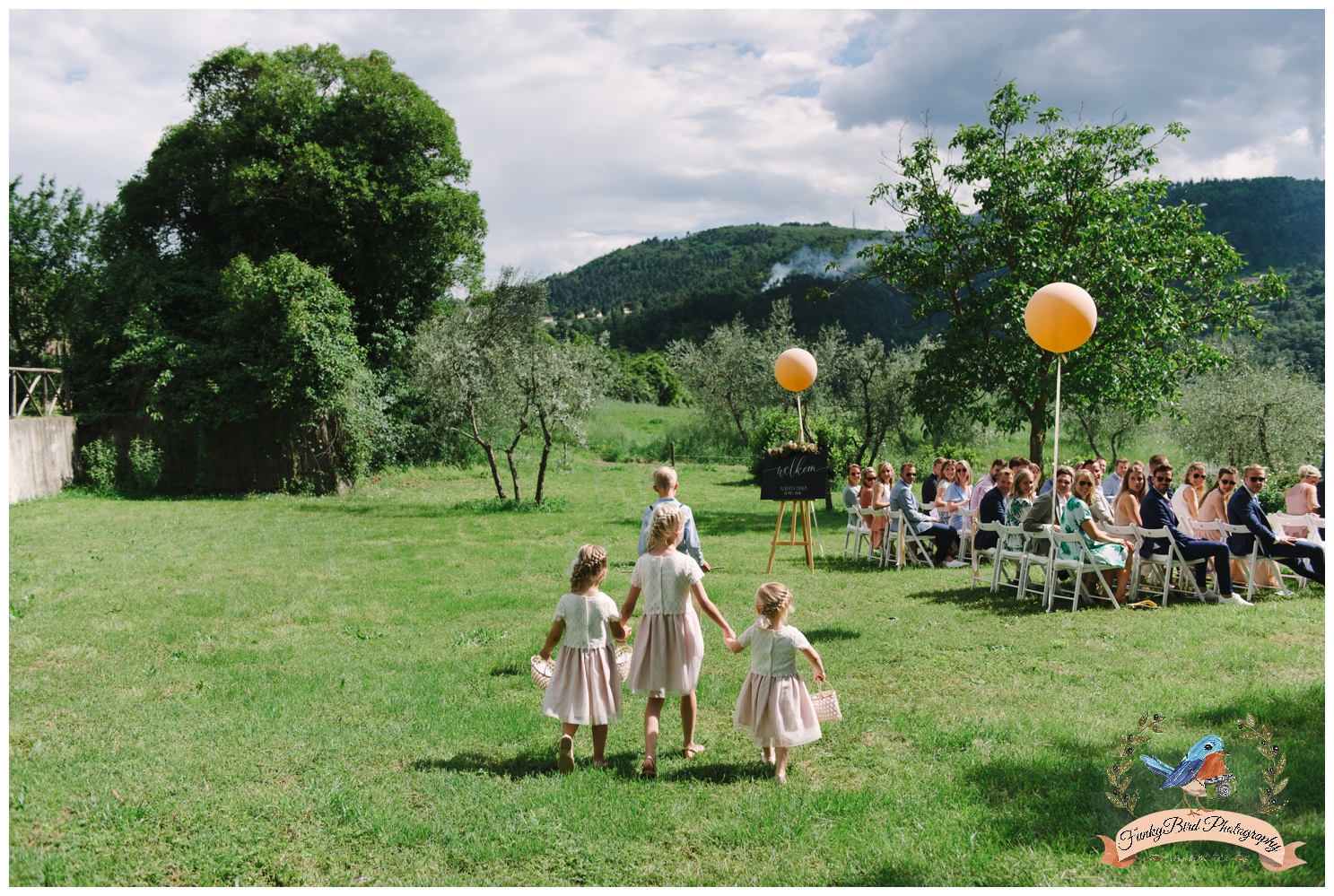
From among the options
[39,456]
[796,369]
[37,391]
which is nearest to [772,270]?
[37,391]

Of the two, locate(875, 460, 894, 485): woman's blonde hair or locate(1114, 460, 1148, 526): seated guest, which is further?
locate(875, 460, 894, 485): woman's blonde hair

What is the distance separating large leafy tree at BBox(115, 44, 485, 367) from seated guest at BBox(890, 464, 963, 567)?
58.2 feet

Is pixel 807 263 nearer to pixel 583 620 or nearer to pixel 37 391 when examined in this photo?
pixel 37 391

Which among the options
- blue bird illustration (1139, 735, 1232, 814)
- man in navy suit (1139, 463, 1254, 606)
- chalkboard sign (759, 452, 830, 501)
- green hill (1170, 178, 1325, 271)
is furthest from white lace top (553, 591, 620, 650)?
green hill (1170, 178, 1325, 271)

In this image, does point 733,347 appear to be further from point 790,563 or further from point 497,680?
point 497,680

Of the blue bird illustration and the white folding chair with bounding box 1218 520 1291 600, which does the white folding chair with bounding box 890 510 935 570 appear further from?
the blue bird illustration

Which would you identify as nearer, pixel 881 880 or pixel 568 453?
pixel 881 880

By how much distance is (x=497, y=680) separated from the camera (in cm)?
635

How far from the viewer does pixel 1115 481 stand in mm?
12047

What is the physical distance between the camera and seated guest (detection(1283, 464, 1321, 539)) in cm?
930

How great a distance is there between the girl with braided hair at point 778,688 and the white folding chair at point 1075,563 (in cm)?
505

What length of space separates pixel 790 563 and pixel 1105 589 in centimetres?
429

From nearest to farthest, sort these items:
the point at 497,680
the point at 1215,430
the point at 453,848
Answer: the point at 453,848 → the point at 497,680 → the point at 1215,430

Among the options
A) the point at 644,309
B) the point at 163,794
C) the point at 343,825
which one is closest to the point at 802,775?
the point at 343,825
